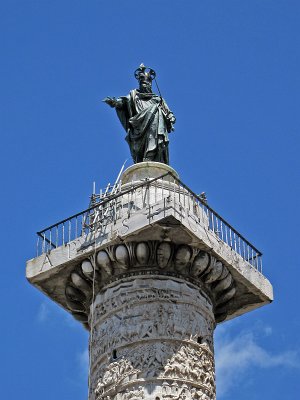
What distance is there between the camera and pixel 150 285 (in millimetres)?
17141

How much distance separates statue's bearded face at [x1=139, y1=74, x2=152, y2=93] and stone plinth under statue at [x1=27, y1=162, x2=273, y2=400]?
2.35m

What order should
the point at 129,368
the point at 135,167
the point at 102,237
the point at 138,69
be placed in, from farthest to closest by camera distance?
the point at 138,69, the point at 135,167, the point at 102,237, the point at 129,368

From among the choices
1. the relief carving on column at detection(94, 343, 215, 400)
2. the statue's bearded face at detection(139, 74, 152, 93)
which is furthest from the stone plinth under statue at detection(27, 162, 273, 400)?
the statue's bearded face at detection(139, 74, 152, 93)

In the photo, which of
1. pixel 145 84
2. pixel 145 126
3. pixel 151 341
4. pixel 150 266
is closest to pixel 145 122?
pixel 145 126

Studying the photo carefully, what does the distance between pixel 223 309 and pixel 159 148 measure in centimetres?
288

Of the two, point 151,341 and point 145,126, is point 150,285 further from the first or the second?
point 145,126

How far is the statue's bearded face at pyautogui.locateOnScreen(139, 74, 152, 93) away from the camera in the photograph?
2038cm

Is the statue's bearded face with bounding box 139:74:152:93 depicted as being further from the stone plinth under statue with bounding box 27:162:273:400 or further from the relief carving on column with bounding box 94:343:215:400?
the relief carving on column with bounding box 94:343:215:400

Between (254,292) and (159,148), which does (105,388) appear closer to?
(254,292)

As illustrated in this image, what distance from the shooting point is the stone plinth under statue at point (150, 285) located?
16469 mm

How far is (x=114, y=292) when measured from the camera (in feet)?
56.7

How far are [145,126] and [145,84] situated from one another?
1.08 metres

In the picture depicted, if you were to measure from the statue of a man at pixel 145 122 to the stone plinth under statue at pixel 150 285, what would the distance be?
108 cm

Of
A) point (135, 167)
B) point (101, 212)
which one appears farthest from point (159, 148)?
point (101, 212)
